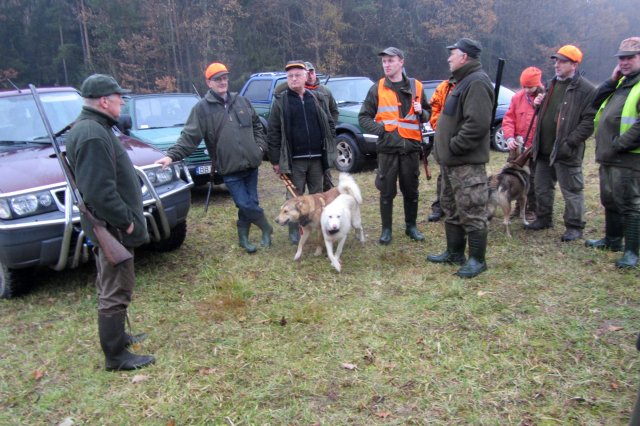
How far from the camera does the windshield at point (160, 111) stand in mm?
8269

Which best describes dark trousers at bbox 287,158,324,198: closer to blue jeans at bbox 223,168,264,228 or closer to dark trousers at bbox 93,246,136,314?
blue jeans at bbox 223,168,264,228

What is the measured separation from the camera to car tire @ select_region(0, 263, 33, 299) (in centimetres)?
421

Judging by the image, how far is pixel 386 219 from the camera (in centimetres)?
552

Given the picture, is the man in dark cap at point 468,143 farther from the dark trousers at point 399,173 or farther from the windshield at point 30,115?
the windshield at point 30,115

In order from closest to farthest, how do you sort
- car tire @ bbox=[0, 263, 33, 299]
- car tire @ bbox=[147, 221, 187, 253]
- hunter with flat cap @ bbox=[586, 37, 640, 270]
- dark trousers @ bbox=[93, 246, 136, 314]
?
1. dark trousers @ bbox=[93, 246, 136, 314]
2. hunter with flat cap @ bbox=[586, 37, 640, 270]
3. car tire @ bbox=[0, 263, 33, 299]
4. car tire @ bbox=[147, 221, 187, 253]

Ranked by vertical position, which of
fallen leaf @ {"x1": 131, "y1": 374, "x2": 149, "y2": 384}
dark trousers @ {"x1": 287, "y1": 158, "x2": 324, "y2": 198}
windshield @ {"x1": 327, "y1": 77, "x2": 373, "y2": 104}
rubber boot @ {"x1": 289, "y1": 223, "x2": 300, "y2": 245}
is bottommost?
fallen leaf @ {"x1": 131, "y1": 374, "x2": 149, "y2": 384}

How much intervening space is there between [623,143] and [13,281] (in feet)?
18.9

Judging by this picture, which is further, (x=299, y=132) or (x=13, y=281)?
(x=299, y=132)

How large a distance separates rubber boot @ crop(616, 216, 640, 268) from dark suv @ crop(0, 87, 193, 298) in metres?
4.43

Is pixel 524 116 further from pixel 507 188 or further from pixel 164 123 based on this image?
pixel 164 123

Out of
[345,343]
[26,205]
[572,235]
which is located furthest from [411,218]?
[26,205]

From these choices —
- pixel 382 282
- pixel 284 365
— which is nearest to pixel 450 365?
pixel 284 365

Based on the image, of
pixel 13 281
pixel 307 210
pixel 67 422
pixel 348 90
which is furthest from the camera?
pixel 348 90

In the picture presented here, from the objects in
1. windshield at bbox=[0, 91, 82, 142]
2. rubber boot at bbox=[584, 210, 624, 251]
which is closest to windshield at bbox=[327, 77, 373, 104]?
windshield at bbox=[0, 91, 82, 142]
